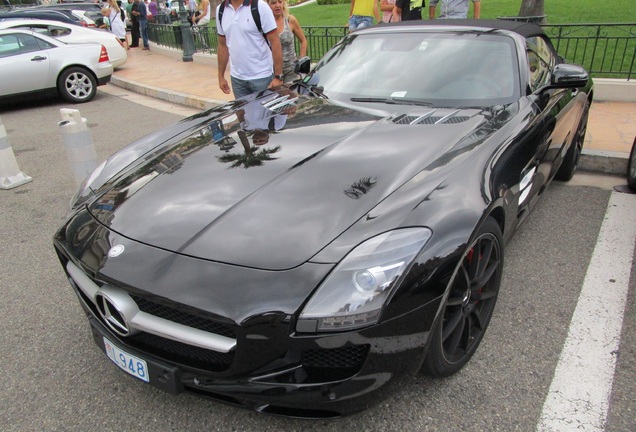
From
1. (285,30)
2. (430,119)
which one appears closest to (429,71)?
(430,119)

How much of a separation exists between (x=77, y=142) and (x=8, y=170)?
4.36 ft

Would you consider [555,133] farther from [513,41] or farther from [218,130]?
[218,130]

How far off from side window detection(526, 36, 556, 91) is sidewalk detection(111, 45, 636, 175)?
4.78 feet

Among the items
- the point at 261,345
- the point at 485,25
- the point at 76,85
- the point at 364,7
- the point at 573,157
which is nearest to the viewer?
the point at 261,345

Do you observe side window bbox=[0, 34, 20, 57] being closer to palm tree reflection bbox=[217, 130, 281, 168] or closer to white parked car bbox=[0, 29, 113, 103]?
white parked car bbox=[0, 29, 113, 103]

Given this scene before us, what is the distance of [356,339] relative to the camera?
1.69m

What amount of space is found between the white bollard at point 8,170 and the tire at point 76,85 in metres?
4.75

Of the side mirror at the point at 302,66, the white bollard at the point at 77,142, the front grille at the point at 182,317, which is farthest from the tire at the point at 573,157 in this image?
the white bollard at the point at 77,142

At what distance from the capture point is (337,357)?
1727 millimetres

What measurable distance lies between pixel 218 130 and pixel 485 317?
72.9 inches

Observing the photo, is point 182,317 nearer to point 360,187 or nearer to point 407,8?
point 360,187

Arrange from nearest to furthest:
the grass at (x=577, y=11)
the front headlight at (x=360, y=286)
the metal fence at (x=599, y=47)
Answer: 1. the front headlight at (x=360, y=286)
2. the metal fence at (x=599, y=47)
3. the grass at (x=577, y=11)

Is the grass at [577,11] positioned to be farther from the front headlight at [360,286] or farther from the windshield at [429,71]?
the front headlight at [360,286]

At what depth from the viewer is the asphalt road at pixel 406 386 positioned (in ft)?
6.89
